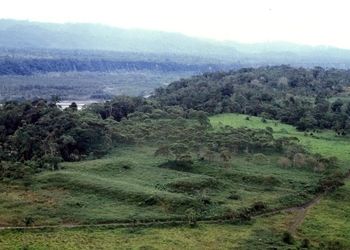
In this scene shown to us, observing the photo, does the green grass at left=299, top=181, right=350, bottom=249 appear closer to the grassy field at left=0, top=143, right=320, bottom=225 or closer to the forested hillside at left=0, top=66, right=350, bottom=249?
the forested hillside at left=0, top=66, right=350, bottom=249

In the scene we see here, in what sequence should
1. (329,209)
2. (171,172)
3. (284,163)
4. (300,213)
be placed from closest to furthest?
1. (300,213)
2. (329,209)
3. (171,172)
4. (284,163)

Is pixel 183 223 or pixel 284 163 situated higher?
pixel 284 163

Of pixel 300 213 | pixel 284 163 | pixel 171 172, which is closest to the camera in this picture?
pixel 300 213

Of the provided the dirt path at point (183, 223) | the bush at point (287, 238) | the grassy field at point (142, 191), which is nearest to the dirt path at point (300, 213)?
the dirt path at point (183, 223)

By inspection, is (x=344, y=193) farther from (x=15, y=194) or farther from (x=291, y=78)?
(x=291, y=78)

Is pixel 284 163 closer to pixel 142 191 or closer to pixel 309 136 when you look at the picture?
pixel 309 136

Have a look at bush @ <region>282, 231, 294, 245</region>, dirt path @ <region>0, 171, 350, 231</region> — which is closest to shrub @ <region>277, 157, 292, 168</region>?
dirt path @ <region>0, 171, 350, 231</region>

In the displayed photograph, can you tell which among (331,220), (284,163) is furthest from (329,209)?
(284,163)

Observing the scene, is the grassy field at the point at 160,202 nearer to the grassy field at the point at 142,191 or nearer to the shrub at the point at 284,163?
the grassy field at the point at 142,191

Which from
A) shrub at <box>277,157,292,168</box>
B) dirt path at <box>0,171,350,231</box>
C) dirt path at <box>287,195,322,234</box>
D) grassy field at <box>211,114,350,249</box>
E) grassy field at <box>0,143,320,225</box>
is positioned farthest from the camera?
shrub at <box>277,157,292,168</box>
